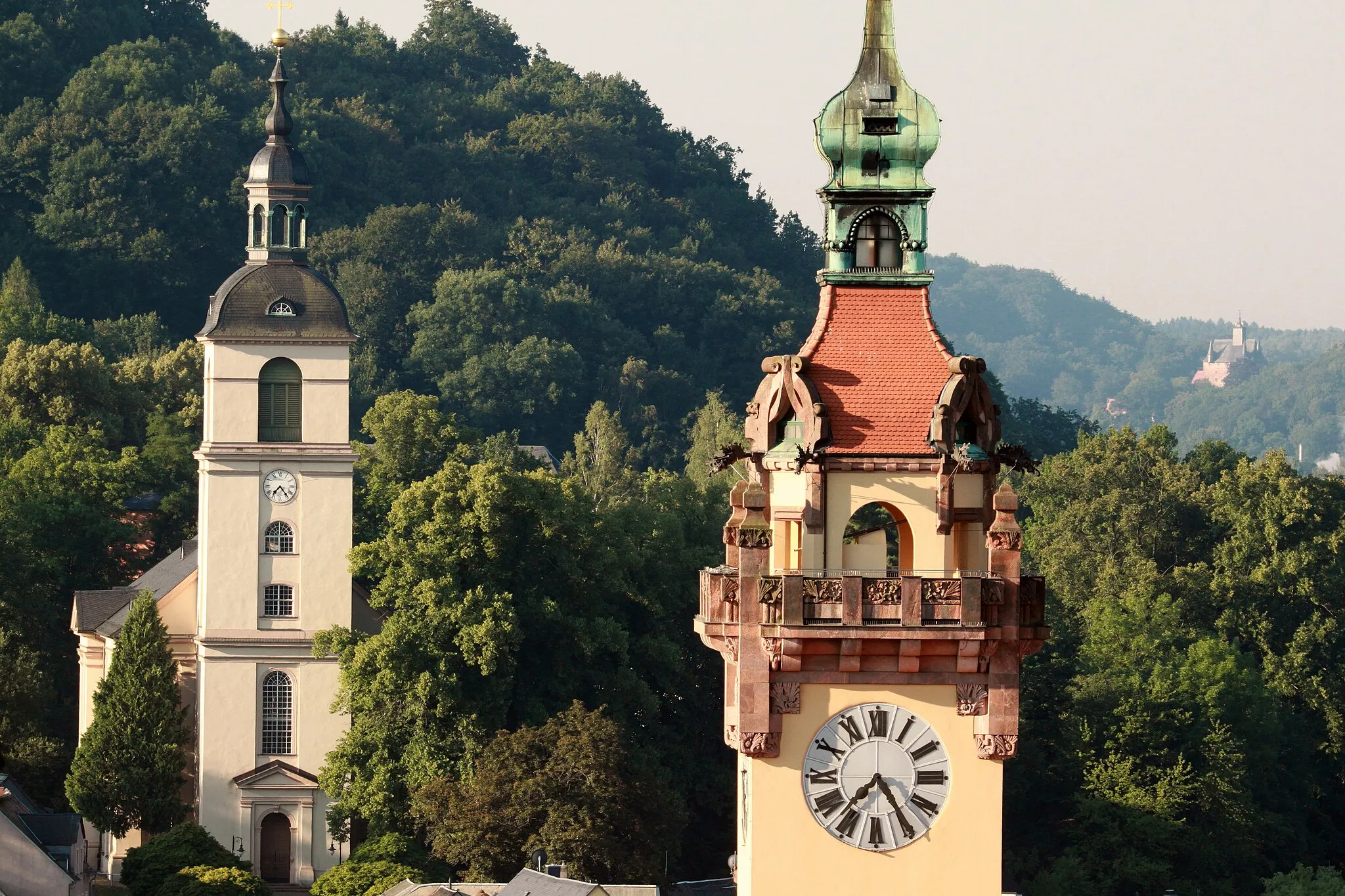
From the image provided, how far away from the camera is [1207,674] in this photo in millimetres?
102312

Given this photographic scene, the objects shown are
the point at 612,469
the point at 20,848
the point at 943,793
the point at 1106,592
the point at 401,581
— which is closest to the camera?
the point at 943,793

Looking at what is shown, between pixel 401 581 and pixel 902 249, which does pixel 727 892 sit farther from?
pixel 902 249

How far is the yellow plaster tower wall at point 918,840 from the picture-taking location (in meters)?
33.4

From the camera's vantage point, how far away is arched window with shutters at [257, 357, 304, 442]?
307ft

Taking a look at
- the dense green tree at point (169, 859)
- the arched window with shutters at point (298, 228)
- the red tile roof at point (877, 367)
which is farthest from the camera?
the arched window with shutters at point (298, 228)

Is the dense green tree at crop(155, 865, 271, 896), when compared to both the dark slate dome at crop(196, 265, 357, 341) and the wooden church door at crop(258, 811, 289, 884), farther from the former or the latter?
the dark slate dome at crop(196, 265, 357, 341)

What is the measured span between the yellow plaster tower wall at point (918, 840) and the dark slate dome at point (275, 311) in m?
60.4

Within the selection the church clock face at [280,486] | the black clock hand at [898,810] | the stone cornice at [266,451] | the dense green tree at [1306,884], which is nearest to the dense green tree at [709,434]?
the stone cornice at [266,451]

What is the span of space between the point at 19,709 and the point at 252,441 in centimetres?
1140

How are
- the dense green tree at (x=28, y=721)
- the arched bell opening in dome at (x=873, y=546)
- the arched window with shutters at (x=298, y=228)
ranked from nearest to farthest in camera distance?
Answer: the arched bell opening in dome at (x=873, y=546)
the arched window with shutters at (x=298, y=228)
the dense green tree at (x=28, y=721)

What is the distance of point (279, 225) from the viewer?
9519cm

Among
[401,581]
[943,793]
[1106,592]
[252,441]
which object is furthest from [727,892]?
[943,793]

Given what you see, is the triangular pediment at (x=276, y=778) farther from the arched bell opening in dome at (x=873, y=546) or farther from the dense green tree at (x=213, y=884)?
the arched bell opening in dome at (x=873, y=546)

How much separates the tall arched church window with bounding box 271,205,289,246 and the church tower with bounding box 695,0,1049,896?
62.3 metres
